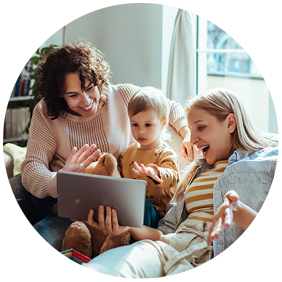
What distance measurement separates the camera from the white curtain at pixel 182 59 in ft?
7.95

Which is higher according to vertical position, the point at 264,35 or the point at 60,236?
the point at 264,35

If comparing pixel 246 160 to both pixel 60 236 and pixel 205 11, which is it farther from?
pixel 205 11

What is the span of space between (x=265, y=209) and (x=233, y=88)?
5.24 ft

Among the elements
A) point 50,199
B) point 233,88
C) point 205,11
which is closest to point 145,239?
point 50,199

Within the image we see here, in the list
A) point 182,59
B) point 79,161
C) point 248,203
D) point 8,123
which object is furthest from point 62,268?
point 8,123

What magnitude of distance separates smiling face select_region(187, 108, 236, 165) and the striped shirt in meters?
0.05

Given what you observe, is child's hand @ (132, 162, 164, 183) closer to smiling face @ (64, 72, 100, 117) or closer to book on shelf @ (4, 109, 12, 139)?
smiling face @ (64, 72, 100, 117)

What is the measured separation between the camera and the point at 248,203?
109 centimetres

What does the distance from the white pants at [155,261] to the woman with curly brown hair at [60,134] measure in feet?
1.33

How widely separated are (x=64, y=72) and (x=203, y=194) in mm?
831

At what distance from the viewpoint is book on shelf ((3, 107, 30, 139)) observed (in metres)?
3.23

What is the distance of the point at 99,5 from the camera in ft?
10.0

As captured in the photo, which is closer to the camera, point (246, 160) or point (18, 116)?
point (246, 160)

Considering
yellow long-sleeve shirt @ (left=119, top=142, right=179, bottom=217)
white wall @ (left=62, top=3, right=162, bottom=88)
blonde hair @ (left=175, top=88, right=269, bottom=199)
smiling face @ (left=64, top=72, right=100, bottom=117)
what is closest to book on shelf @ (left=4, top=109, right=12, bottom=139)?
white wall @ (left=62, top=3, right=162, bottom=88)
